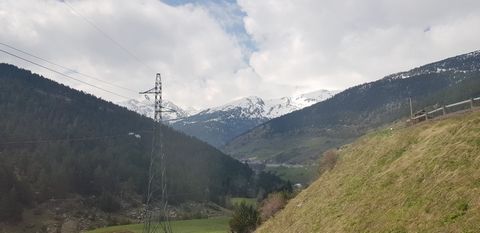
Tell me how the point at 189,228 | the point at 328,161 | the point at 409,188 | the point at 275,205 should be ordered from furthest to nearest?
1. the point at 189,228
2. the point at 275,205
3. the point at 328,161
4. the point at 409,188

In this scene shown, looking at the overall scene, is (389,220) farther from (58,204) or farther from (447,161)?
(58,204)

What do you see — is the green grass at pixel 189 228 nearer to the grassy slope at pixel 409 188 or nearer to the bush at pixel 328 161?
the bush at pixel 328 161

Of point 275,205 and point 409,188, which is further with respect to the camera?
point 275,205

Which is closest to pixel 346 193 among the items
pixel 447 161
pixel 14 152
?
pixel 447 161

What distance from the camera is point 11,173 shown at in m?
160

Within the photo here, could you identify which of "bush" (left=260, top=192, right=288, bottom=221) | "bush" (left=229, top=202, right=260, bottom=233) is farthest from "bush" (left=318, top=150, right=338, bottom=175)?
"bush" (left=229, top=202, right=260, bottom=233)

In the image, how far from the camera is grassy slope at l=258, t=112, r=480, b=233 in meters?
22.9

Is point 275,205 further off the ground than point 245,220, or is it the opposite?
point 275,205

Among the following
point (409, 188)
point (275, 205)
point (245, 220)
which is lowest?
point (245, 220)

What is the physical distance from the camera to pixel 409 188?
91.1 feet

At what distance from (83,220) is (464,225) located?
6321 inches

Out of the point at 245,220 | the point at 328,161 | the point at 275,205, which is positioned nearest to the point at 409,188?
the point at 328,161

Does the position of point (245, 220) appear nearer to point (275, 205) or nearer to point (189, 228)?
point (275, 205)

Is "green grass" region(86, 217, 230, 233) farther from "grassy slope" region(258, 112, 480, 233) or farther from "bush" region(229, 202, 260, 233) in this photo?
"grassy slope" region(258, 112, 480, 233)
